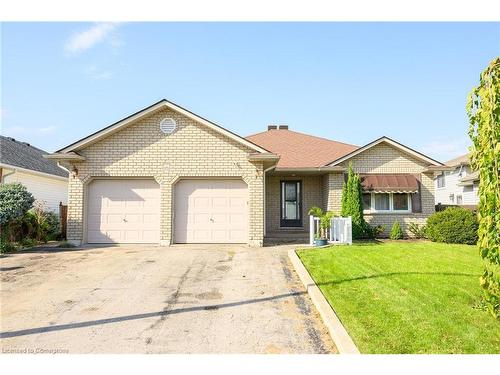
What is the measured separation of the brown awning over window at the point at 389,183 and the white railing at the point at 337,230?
128 inches

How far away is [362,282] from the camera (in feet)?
24.4

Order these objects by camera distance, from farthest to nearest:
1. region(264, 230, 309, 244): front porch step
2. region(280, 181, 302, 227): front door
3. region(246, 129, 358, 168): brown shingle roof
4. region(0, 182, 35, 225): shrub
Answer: region(280, 181, 302, 227): front door < region(246, 129, 358, 168): brown shingle roof < region(264, 230, 309, 244): front porch step < region(0, 182, 35, 225): shrub

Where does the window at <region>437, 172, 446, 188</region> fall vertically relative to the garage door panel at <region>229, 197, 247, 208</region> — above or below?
above

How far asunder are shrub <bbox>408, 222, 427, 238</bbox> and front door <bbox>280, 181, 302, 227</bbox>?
5.13 m

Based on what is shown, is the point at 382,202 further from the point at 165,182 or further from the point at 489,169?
the point at 489,169

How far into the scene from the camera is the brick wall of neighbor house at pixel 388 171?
16516mm

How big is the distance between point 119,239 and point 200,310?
852 cm

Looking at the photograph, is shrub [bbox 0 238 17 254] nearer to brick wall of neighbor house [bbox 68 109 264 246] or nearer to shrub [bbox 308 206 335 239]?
brick wall of neighbor house [bbox 68 109 264 246]

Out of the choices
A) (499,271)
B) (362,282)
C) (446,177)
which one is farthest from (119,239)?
(446,177)

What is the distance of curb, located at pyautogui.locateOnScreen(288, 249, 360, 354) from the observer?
431 centimetres

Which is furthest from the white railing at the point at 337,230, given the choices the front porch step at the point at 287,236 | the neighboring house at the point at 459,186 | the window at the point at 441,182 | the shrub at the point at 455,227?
the window at the point at 441,182

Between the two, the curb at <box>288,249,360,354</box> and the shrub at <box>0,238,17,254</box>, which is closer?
the curb at <box>288,249,360,354</box>

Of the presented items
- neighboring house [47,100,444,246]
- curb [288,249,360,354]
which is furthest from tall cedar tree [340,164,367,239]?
curb [288,249,360,354]

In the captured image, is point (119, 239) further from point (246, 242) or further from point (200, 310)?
point (200, 310)
